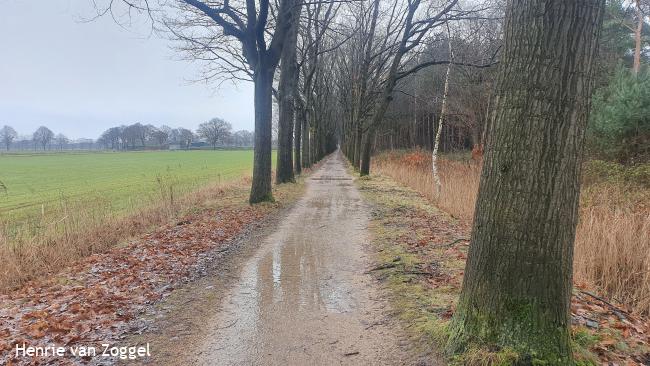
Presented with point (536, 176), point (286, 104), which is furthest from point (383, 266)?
point (286, 104)

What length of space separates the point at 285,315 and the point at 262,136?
326 inches

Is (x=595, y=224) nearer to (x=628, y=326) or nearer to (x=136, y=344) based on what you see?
(x=628, y=326)

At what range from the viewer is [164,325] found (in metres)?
4.29

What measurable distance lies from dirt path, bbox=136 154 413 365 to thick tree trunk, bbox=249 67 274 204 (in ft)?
15.5

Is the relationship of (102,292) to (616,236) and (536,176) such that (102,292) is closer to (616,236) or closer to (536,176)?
(536,176)

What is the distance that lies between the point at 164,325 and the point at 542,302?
359 cm

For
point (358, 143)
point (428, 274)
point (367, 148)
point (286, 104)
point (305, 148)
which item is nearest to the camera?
point (428, 274)

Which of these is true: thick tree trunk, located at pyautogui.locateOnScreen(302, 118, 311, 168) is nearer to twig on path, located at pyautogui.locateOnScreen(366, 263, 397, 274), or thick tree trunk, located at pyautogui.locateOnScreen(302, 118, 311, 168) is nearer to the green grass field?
the green grass field

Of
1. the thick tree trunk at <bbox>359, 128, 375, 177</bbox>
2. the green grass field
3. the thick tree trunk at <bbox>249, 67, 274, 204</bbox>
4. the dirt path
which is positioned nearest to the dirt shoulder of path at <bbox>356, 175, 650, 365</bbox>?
the dirt path

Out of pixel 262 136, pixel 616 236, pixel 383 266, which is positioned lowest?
pixel 383 266

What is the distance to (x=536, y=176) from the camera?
9.16 ft

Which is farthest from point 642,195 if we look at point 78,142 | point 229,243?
point 78,142

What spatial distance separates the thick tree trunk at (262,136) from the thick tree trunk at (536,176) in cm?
947

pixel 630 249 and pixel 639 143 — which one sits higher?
pixel 639 143
